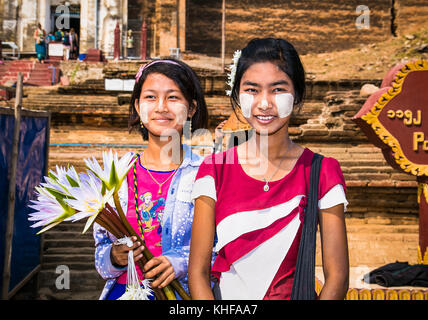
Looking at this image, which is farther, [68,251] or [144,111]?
[68,251]

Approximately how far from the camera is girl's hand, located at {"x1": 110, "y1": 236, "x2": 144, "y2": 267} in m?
1.63

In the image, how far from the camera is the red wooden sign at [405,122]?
4.95 m

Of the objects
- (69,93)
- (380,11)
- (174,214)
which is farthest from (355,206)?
(380,11)

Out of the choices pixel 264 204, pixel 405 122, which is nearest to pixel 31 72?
pixel 405 122

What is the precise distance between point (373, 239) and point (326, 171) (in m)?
5.33

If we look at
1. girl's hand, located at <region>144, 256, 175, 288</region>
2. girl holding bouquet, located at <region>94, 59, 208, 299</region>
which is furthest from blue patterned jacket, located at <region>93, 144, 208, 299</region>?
girl's hand, located at <region>144, 256, 175, 288</region>

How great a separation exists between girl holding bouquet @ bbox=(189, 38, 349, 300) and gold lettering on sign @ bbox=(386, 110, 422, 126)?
11.8ft

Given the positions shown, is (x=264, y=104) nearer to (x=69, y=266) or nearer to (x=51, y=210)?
(x=51, y=210)

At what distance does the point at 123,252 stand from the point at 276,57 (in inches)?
38.2

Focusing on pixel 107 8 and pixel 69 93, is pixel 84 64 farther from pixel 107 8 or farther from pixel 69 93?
pixel 107 8

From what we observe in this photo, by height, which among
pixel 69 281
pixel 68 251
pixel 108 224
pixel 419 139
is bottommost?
pixel 69 281

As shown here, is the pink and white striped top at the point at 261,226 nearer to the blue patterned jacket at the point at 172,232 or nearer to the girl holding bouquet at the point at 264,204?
the girl holding bouquet at the point at 264,204

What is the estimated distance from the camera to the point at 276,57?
5.67 ft

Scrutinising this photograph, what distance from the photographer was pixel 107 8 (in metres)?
18.9
